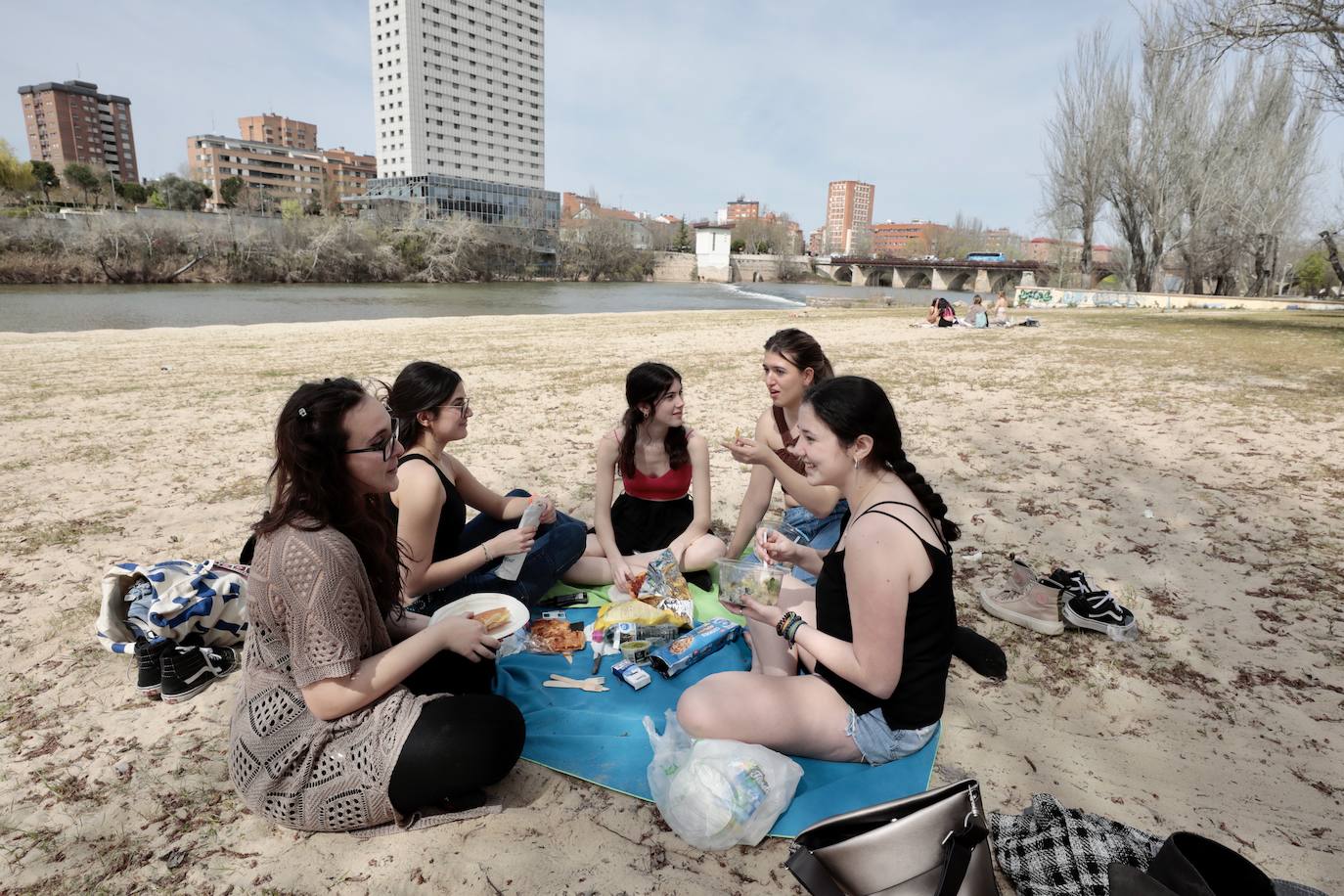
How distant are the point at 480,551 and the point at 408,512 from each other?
376 millimetres

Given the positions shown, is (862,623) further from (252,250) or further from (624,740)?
(252,250)

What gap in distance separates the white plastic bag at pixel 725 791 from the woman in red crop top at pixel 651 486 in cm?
141

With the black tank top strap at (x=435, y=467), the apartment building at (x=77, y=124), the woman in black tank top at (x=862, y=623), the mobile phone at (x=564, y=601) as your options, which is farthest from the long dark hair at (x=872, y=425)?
the apartment building at (x=77, y=124)

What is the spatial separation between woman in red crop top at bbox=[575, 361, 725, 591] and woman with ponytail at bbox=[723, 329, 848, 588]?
260 millimetres

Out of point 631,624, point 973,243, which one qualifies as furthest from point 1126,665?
point 973,243

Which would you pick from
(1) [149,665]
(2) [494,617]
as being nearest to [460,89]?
(1) [149,665]

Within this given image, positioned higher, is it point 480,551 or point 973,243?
point 973,243

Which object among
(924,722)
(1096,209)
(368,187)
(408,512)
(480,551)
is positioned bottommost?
(924,722)

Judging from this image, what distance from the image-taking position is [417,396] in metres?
3.02

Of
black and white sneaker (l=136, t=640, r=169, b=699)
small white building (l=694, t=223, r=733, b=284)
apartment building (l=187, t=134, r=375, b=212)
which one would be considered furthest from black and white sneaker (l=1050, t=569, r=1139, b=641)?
apartment building (l=187, t=134, r=375, b=212)

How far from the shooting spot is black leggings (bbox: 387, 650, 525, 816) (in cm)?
198

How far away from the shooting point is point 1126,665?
3086 mm

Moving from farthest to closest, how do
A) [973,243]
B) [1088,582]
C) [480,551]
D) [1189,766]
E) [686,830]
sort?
1. [973,243]
2. [1088,582]
3. [480,551]
4. [1189,766]
5. [686,830]

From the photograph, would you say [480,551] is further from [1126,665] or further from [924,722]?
[1126,665]
